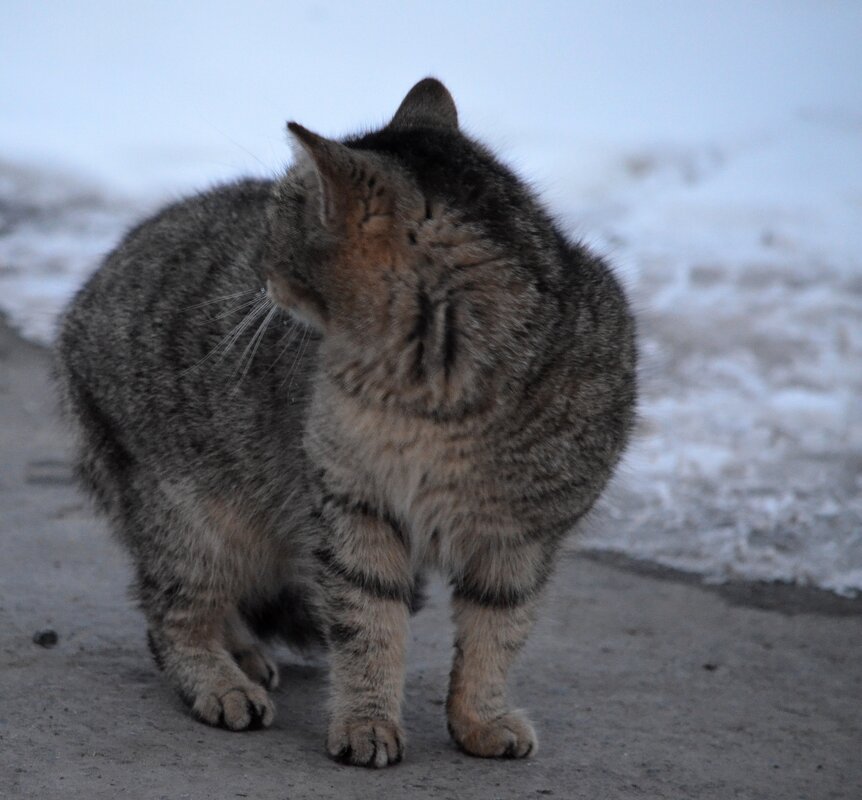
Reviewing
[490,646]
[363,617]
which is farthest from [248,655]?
[490,646]

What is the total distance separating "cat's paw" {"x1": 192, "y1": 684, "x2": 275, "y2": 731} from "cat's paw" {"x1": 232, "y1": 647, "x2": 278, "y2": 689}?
318 mm

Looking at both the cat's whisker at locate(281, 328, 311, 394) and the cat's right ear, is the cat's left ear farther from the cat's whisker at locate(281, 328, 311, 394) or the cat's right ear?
the cat's whisker at locate(281, 328, 311, 394)

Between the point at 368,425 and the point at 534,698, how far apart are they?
1054mm

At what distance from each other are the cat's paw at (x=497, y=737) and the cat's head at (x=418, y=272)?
0.79 meters

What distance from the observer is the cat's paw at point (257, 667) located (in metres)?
3.60

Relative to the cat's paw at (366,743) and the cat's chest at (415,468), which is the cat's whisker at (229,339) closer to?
the cat's chest at (415,468)

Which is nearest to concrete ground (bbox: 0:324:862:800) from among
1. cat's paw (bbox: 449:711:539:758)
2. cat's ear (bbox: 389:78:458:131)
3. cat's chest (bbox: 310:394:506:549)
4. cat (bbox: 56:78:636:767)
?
cat's paw (bbox: 449:711:539:758)

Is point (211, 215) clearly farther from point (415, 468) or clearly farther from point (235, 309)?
point (415, 468)

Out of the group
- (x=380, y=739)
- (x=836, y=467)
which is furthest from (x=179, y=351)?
(x=836, y=467)

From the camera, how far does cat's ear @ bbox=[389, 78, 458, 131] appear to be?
11.2 feet

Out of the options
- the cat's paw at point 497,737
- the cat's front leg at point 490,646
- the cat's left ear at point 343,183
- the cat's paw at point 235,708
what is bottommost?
the cat's paw at point 235,708

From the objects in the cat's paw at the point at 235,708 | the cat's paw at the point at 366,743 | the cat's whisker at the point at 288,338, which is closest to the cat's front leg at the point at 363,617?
the cat's paw at the point at 366,743

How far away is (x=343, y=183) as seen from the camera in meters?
2.81

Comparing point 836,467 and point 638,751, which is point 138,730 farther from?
point 836,467
